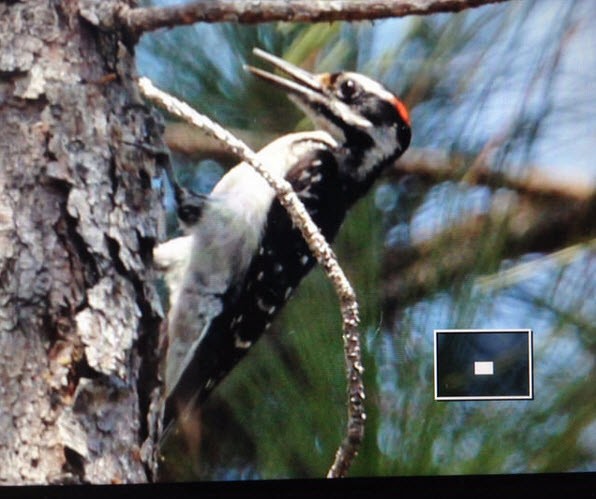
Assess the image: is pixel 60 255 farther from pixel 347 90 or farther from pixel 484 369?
pixel 484 369

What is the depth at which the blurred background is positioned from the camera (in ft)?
5.03

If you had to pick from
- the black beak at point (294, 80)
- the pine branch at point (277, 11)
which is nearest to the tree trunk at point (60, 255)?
the pine branch at point (277, 11)

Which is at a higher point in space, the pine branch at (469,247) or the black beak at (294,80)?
the black beak at (294,80)

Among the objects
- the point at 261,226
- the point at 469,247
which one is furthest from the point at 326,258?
the point at 469,247

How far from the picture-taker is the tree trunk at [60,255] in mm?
1407

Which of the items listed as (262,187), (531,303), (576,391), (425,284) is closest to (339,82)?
(262,187)

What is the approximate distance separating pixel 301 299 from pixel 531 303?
1.18 ft

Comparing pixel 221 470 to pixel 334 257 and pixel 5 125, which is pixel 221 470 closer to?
pixel 334 257

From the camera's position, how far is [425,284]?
5.08 feet

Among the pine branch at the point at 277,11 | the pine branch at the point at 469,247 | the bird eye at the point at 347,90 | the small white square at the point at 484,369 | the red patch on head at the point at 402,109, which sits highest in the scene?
the pine branch at the point at 277,11

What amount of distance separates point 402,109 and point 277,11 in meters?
0.24

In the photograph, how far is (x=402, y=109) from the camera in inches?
60.6

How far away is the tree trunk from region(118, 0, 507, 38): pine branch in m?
0.07

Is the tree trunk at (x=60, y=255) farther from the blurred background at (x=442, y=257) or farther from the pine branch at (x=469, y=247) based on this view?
the pine branch at (x=469, y=247)
